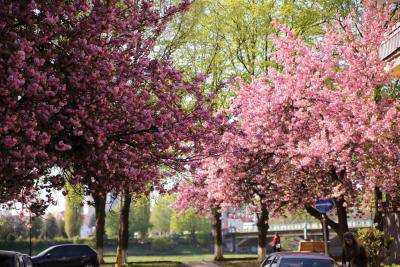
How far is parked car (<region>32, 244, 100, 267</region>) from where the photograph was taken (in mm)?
28094

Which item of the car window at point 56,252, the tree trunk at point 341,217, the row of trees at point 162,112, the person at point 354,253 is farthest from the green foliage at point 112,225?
the person at point 354,253

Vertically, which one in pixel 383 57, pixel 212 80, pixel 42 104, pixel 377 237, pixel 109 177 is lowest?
pixel 377 237

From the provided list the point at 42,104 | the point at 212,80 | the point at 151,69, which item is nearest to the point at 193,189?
the point at 212,80

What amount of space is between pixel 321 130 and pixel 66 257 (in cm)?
1236

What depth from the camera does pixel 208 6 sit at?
39.3 metres

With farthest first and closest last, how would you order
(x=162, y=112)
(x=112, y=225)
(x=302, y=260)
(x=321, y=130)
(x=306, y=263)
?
(x=112, y=225), (x=321, y=130), (x=162, y=112), (x=302, y=260), (x=306, y=263)

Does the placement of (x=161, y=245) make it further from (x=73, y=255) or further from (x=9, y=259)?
(x=9, y=259)

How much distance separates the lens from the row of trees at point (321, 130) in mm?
23812

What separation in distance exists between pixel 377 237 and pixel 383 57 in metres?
6.41

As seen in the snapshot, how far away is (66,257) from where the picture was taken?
28672 mm

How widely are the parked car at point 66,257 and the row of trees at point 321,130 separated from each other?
6.40 metres

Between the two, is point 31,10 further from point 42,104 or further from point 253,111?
point 253,111

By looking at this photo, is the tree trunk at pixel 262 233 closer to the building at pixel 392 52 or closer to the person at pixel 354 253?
the building at pixel 392 52

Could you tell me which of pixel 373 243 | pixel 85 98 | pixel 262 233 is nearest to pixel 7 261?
pixel 85 98
